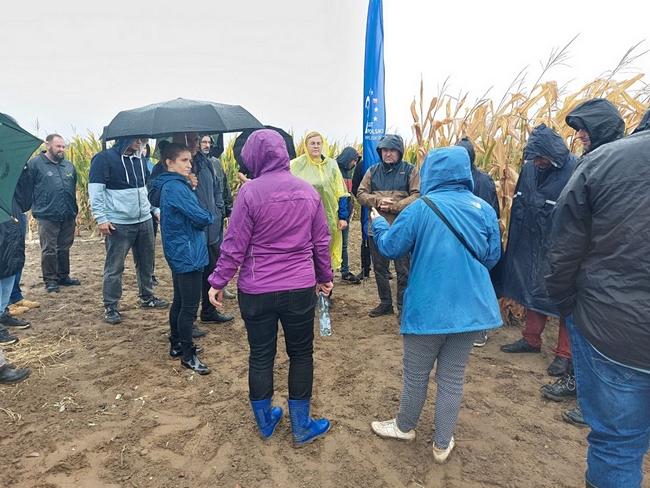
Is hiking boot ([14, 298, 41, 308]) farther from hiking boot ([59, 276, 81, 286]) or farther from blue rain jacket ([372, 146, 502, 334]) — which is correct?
blue rain jacket ([372, 146, 502, 334])

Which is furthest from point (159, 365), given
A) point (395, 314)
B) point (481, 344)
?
point (481, 344)

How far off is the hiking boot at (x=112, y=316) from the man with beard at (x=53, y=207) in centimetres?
147

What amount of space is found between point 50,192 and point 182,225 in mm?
3368

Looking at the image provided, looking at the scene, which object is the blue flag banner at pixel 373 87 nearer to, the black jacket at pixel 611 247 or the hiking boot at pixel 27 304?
the black jacket at pixel 611 247

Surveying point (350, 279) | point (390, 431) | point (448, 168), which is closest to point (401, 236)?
point (448, 168)

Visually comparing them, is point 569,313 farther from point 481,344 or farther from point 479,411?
point 481,344

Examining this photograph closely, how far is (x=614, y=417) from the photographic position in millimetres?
1610

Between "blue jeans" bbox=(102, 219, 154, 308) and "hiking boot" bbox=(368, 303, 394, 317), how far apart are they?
8.51 ft

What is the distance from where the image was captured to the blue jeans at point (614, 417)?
1571 millimetres

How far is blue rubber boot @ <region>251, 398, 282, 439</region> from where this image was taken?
2.50m

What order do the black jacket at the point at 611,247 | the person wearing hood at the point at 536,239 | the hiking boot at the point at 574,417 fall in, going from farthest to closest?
the person wearing hood at the point at 536,239 → the hiking boot at the point at 574,417 → the black jacket at the point at 611,247

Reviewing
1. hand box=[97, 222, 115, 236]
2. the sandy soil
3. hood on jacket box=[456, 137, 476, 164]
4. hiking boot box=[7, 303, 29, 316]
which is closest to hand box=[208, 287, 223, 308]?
the sandy soil

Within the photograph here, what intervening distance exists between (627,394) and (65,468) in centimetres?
280

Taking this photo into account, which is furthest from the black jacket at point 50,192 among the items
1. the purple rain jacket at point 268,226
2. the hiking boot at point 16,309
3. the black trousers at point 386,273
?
the purple rain jacket at point 268,226
